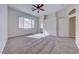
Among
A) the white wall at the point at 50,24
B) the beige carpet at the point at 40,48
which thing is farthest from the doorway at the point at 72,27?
the beige carpet at the point at 40,48

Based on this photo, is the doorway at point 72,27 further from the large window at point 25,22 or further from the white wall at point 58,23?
the large window at point 25,22

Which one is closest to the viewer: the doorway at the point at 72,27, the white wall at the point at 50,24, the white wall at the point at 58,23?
the doorway at the point at 72,27

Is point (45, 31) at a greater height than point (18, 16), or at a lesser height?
lesser

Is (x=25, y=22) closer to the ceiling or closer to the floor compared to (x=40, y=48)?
closer to the ceiling

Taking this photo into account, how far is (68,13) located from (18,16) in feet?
15.4

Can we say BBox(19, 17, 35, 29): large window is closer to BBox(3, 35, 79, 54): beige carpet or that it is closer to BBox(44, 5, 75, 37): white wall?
BBox(44, 5, 75, 37): white wall

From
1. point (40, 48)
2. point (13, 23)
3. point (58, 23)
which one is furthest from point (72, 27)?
point (13, 23)

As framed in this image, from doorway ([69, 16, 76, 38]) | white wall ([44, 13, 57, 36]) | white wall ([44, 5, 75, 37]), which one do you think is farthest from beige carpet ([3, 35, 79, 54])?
white wall ([44, 13, 57, 36])

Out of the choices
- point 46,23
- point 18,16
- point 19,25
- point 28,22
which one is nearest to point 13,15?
point 18,16

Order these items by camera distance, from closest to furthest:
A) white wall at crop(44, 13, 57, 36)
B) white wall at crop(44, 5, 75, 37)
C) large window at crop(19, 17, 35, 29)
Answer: white wall at crop(44, 5, 75, 37) < white wall at crop(44, 13, 57, 36) < large window at crop(19, 17, 35, 29)

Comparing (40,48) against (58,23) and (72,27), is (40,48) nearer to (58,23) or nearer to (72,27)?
(72,27)

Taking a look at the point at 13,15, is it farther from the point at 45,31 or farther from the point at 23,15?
the point at 45,31

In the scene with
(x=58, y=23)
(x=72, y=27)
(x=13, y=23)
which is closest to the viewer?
(x=72, y=27)

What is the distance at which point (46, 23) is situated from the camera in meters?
10.9
